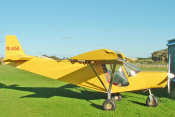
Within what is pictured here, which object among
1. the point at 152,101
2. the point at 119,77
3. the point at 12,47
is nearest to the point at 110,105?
the point at 119,77

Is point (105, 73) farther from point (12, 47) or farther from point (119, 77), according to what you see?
point (12, 47)

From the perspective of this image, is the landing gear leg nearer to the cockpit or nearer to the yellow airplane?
the yellow airplane

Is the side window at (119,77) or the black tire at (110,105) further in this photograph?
the side window at (119,77)

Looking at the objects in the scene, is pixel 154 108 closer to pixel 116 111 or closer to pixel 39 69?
pixel 116 111

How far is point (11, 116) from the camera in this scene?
21.0 feet

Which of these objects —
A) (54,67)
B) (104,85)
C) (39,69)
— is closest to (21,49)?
(39,69)

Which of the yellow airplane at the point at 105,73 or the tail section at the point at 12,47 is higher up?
the tail section at the point at 12,47

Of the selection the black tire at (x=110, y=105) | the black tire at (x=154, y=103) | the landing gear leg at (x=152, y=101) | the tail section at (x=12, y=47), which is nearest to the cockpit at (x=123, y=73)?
the black tire at (x=110, y=105)

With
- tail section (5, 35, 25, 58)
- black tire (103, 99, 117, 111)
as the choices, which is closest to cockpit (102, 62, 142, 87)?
black tire (103, 99, 117, 111)

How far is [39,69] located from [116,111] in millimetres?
4930

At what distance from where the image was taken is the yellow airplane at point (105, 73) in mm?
6797

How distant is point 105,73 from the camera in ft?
26.4

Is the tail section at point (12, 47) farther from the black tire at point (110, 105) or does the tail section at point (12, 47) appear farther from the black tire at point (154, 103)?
the black tire at point (154, 103)

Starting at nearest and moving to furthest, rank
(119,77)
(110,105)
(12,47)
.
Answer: (110,105)
(119,77)
(12,47)
